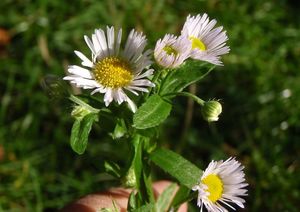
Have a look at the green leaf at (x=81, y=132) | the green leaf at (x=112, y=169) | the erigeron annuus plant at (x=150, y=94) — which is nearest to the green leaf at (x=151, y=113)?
the erigeron annuus plant at (x=150, y=94)

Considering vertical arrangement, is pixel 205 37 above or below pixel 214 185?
above

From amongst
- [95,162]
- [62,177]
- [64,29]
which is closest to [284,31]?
[64,29]

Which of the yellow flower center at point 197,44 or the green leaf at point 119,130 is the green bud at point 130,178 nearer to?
the green leaf at point 119,130

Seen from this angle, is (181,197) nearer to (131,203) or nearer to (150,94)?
(131,203)

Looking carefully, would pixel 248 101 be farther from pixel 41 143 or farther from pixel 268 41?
pixel 41 143

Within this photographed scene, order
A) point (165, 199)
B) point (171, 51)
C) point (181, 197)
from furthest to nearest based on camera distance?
point (165, 199) → point (181, 197) → point (171, 51)

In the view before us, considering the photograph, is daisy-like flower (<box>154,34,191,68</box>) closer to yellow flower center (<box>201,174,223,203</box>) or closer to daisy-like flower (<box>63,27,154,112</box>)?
daisy-like flower (<box>63,27,154,112</box>)

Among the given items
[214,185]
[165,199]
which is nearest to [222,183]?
[214,185]

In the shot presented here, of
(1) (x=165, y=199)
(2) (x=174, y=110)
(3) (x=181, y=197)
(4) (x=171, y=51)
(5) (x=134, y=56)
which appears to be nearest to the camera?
(4) (x=171, y=51)
